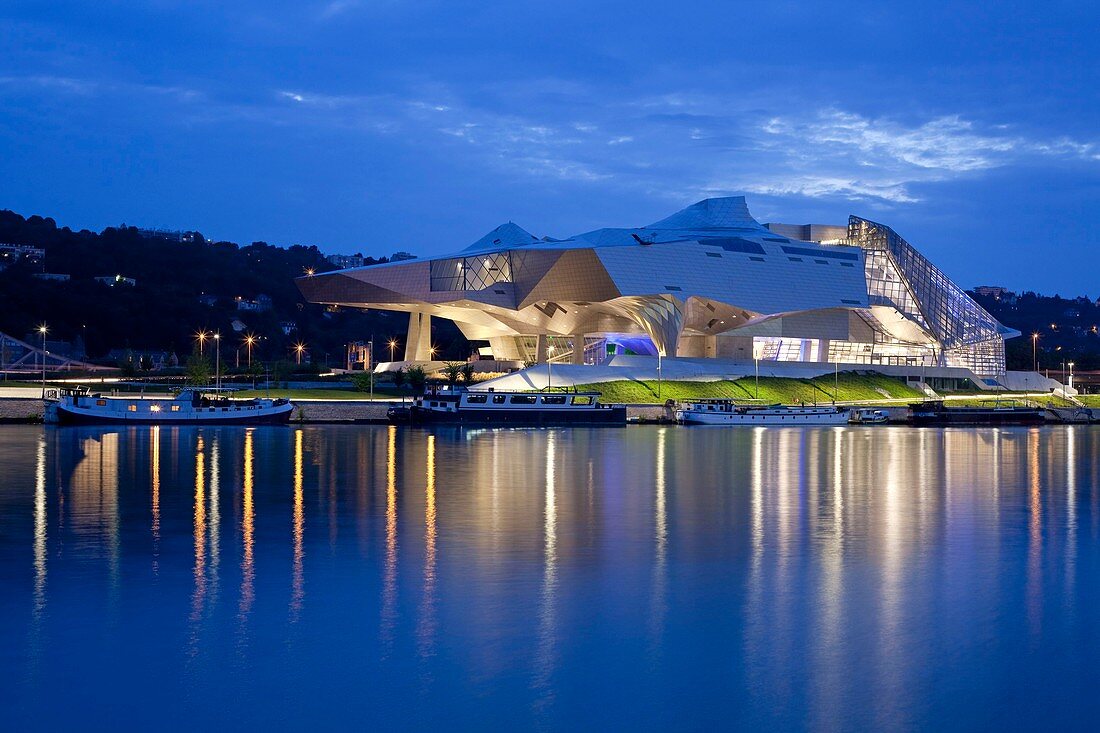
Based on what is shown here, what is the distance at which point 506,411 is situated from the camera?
62.6 metres

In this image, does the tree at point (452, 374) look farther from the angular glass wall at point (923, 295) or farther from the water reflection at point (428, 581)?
the water reflection at point (428, 581)

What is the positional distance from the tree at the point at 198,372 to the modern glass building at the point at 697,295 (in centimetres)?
976

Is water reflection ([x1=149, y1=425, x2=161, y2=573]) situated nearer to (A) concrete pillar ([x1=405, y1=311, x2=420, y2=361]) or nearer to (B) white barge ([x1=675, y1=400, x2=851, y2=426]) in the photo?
(B) white barge ([x1=675, y1=400, x2=851, y2=426])

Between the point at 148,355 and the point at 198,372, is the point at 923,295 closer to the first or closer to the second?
the point at 198,372

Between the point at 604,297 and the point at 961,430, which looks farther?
the point at 604,297

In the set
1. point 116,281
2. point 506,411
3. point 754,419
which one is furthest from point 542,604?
point 116,281

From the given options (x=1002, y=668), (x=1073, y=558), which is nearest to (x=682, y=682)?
(x=1002, y=668)

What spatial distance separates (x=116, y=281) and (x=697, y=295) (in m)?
69.8

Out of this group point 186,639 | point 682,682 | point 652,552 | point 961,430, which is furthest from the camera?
point 961,430

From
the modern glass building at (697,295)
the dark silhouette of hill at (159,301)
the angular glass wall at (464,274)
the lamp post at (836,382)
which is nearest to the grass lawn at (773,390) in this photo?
the lamp post at (836,382)

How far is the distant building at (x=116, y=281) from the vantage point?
122m

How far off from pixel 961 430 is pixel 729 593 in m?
57.4

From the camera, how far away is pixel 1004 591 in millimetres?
14891

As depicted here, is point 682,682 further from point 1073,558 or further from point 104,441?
point 104,441
